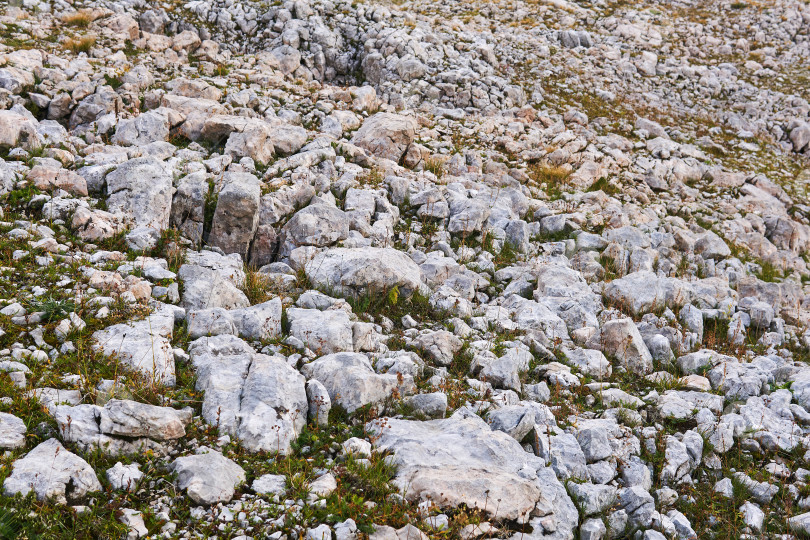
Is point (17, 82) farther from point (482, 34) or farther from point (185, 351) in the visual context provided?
point (482, 34)

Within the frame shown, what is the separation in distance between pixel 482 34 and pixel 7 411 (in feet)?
78.0

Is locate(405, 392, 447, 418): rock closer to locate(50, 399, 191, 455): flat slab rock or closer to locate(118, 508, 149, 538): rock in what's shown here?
locate(50, 399, 191, 455): flat slab rock

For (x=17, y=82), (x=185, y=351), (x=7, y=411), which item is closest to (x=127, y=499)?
(x=7, y=411)

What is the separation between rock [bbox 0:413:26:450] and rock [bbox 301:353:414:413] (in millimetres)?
2852

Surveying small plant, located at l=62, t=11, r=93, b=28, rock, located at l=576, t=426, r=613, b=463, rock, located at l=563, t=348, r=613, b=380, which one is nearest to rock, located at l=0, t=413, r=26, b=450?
rock, located at l=576, t=426, r=613, b=463

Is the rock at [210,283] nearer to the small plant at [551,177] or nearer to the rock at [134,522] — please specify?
the rock at [134,522]

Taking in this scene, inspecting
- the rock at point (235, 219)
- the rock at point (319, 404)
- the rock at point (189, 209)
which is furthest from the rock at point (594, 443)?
the rock at point (189, 209)

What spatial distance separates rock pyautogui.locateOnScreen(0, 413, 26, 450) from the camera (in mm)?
4582

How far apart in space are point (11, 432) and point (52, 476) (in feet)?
2.61

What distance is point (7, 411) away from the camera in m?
4.96

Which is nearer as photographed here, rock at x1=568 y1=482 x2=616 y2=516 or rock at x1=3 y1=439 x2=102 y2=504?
rock at x1=3 y1=439 x2=102 y2=504

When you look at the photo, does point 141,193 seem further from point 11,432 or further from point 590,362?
point 590,362

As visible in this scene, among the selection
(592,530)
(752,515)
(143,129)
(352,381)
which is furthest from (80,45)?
(752,515)

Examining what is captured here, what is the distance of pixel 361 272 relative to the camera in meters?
8.56
